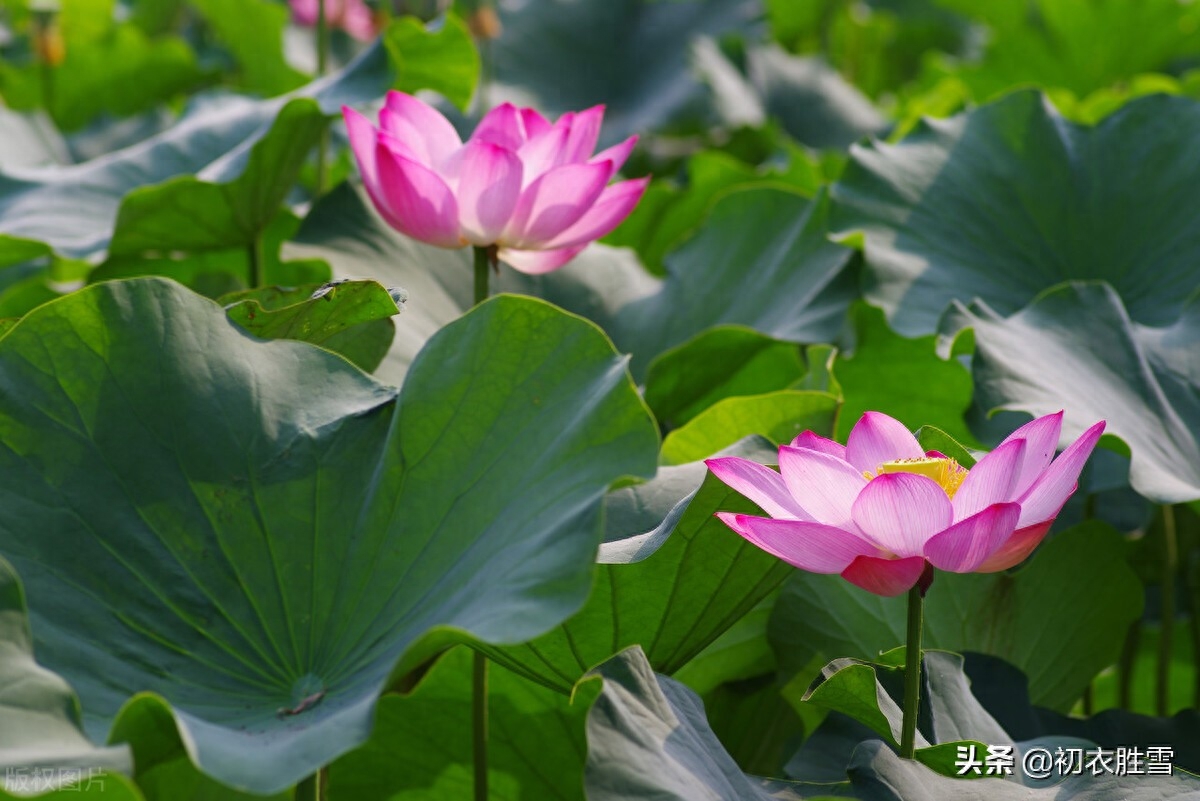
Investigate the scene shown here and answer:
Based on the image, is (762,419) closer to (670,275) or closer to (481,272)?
(481,272)

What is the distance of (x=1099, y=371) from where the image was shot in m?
1.23

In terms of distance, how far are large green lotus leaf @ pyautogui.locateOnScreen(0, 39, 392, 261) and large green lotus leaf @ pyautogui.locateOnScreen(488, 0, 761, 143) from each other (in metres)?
1.23

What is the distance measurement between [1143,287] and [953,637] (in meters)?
0.54

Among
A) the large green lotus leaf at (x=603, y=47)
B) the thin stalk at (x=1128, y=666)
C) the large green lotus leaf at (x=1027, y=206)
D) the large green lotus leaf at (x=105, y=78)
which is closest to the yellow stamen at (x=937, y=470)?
the large green lotus leaf at (x=1027, y=206)

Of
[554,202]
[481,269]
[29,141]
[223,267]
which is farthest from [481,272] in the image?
[29,141]

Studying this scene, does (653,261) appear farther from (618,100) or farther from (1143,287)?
(618,100)

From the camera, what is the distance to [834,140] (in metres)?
2.74

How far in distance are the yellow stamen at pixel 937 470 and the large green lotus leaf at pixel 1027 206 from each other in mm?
588

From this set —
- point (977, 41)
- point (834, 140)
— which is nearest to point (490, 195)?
point (834, 140)

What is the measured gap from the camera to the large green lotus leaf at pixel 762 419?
3.66ft

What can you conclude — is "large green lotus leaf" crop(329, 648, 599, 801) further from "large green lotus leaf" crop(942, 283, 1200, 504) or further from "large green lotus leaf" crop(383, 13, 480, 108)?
"large green lotus leaf" crop(383, 13, 480, 108)

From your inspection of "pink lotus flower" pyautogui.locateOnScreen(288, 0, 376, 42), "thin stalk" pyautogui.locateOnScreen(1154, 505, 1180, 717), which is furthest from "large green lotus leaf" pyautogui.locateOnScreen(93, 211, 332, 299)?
"pink lotus flower" pyautogui.locateOnScreen(288, 0, 376, 42)

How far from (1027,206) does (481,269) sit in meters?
0.70

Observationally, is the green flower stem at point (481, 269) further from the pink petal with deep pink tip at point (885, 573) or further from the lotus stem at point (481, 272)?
the pink petal with deep pink tip at point (885, 573)
